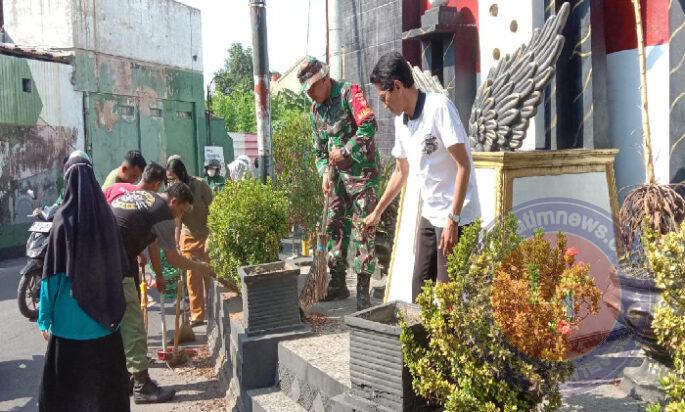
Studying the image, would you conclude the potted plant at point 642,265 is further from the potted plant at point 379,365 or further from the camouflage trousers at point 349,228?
the camouflage trousers at point 349,228

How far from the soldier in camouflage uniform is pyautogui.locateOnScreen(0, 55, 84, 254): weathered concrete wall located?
10.7m

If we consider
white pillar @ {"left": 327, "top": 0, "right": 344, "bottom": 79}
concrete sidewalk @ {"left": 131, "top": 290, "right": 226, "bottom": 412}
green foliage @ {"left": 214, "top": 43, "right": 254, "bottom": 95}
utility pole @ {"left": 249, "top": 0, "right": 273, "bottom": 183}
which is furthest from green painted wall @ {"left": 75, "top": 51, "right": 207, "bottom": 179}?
green foliage @ {"left": 214, "top": 43, "right": 254, "bottom": 95}

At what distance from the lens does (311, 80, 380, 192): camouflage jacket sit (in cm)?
538

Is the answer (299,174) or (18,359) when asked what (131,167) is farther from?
(299,174)

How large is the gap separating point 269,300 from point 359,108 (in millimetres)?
1719

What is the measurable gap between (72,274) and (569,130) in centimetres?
370

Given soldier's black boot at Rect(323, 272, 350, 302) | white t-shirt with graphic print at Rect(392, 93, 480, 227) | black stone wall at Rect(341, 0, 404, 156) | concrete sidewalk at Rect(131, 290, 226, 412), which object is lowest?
concrete sidewalk at Rect(131, 290, 226, 412)

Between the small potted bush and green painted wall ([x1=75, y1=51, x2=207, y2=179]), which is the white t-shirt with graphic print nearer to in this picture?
the small potted bush

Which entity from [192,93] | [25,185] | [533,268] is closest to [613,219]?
[533,268]

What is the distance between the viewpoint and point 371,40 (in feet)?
27.6

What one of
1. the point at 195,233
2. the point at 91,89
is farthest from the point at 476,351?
the point at 91,89

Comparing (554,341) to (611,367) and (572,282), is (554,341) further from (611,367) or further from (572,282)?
(611,367)

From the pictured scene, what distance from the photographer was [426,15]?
6.93m

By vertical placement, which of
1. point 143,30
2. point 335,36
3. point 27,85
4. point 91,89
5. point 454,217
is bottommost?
point 454,217
